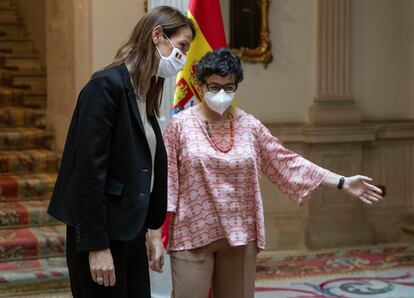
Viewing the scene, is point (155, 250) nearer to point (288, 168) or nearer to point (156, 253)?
point (156, 253)

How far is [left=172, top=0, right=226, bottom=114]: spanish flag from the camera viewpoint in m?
4.50

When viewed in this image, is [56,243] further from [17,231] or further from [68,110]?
[68,110]

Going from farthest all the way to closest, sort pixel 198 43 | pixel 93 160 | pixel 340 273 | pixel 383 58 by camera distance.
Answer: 1. pixel 383 58
2. pixel 340 273
3. pixel 198 43
4. pixel 93 160

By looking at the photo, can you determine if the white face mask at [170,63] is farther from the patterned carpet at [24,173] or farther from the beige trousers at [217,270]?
the patterned carpet at [24,173]

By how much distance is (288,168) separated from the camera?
155 inches

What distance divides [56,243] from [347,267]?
7.85ft

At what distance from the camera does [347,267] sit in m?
7.13

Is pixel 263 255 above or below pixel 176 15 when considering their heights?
below

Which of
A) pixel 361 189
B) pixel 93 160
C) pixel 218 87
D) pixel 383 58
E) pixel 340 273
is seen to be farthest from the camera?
pixel 383 58

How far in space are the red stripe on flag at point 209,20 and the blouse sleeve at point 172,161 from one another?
883mm

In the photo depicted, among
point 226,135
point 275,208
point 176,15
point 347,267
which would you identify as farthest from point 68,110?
point 176,15

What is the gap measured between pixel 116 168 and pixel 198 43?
1846mm

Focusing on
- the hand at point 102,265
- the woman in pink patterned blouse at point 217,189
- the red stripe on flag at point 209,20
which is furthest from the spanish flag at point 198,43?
the hand at point 102,265

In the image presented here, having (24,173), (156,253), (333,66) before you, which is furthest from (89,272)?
(333,66)
